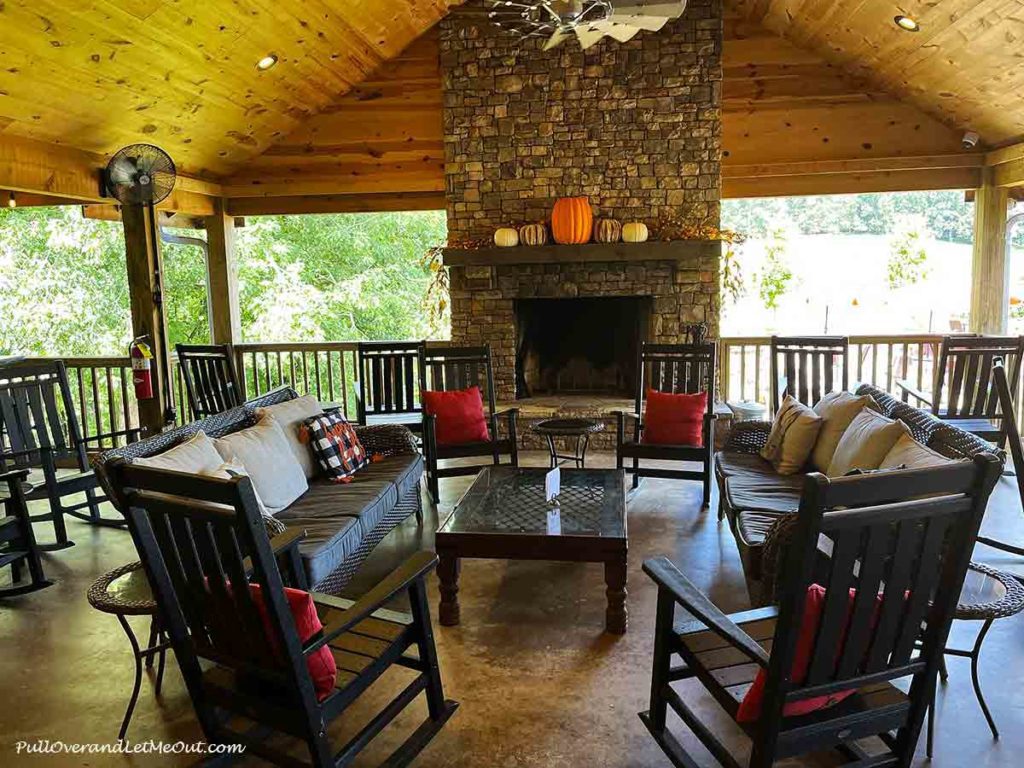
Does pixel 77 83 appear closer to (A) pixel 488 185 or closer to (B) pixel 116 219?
(B) pixel 116 219

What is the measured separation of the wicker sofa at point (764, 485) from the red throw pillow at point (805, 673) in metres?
0.76

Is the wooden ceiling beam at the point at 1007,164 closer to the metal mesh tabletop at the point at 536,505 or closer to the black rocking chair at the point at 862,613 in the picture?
the metal mesh tabletop at the point at 536,505

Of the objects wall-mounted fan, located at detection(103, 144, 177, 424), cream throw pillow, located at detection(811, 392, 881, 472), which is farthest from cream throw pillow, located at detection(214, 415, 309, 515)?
cream throw pillow, located at detection(811, 392, 881, 472)

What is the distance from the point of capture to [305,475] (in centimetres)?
379

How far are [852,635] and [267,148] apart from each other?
20.7 feet

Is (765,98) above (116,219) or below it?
above

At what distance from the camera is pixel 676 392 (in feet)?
16.6

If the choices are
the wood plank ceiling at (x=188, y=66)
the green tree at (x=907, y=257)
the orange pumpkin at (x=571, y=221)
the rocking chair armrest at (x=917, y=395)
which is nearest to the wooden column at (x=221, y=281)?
the wood plank ceiling at (x=188, y=66)

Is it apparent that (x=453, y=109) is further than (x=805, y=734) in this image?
Yes

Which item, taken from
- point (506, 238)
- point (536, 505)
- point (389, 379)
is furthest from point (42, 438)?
point (506, 238)

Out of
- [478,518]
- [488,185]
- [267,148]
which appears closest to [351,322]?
[267,148]

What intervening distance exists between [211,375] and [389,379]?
4.21 ft

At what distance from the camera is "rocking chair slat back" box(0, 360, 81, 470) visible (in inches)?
160

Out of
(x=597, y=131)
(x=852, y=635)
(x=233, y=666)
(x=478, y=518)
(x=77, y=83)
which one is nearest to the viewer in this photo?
(x=852, y=635)
